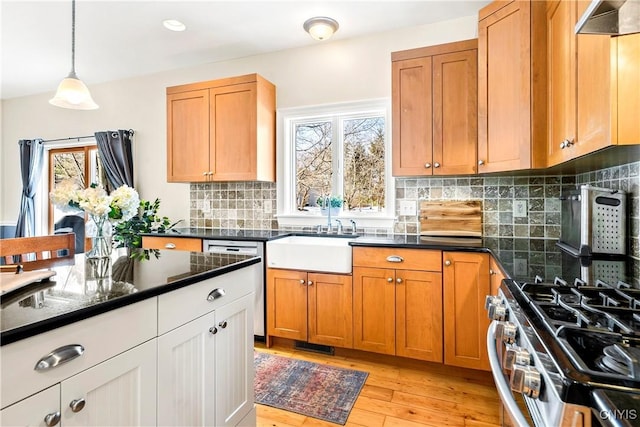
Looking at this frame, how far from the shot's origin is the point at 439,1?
2.43 metres

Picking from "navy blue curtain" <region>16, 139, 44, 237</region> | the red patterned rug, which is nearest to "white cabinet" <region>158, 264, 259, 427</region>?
the red patterned rug

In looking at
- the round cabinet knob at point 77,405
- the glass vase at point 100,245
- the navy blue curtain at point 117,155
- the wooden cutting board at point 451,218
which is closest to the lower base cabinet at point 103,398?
the round cabinet knob at point 77,405

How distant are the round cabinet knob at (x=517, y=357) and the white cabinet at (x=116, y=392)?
1.05 meters

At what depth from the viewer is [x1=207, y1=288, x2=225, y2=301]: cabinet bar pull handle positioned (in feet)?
4.32

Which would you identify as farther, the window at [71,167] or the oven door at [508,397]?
the window at [71,167]

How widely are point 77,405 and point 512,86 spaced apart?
8.11 ft

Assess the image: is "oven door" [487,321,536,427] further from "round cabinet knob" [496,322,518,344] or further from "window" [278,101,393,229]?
"window" [278,101,393,229]

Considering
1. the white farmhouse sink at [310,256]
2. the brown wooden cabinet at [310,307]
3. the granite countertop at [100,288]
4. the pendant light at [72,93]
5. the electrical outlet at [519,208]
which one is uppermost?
the pendant light at [72,93]

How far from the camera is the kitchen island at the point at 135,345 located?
2.43 feet

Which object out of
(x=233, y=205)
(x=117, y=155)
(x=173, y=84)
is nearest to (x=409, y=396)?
(x=233, y=205)

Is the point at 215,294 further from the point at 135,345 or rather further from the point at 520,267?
the point at 520,267

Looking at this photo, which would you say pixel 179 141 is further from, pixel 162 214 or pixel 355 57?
pixel 355 57

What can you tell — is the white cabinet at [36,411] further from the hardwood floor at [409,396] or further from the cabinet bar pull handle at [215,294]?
the hardwood floor at [409,396]

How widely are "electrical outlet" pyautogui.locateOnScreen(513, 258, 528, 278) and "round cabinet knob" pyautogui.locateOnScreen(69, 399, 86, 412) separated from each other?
4.94 ft
